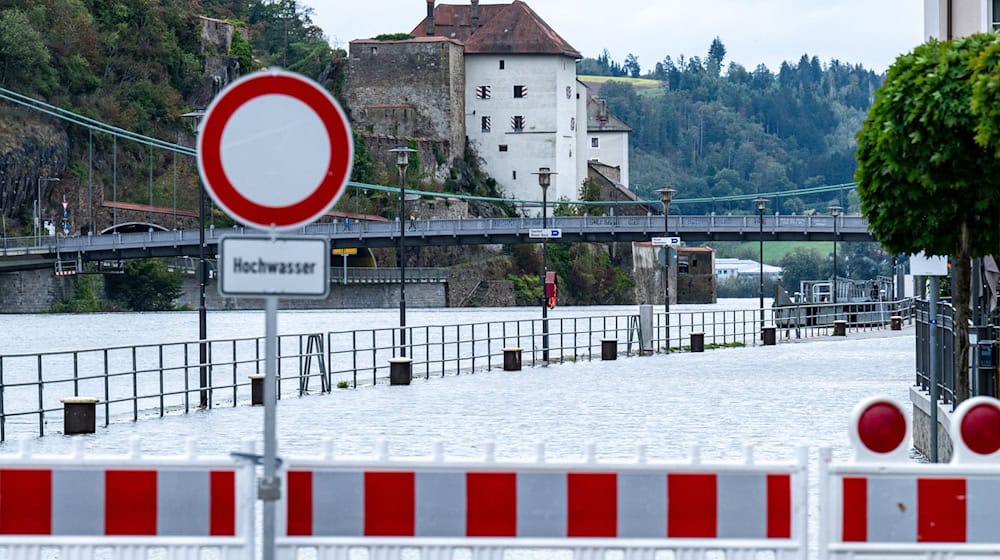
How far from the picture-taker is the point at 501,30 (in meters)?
120

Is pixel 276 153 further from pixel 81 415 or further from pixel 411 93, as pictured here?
pixel 411 93

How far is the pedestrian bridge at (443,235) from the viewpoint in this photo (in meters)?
80.9

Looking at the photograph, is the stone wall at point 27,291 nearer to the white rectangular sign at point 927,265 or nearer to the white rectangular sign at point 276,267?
the white rectangular sign at point 927,265

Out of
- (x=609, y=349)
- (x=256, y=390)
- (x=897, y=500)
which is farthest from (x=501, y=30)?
(x=897, y=500)

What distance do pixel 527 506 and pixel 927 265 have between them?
6748 millimetres

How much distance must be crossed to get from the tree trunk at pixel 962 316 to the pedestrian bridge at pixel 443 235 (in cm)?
6641

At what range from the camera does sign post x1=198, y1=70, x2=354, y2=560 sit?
527cm

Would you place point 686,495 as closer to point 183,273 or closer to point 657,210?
point 183,273

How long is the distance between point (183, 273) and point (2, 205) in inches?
402

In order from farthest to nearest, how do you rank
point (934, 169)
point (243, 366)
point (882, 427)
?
point (243, 366), point (934, 169), point (882, 427)

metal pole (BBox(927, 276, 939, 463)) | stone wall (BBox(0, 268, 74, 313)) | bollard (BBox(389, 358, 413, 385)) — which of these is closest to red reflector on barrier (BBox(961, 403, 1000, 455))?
metal pole (BBox(927, 276, 939, 463))

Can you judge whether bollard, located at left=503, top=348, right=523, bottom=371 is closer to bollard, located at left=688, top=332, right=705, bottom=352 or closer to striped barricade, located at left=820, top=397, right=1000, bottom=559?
bollard, located at left=688, top=332, right=705, bottom=352

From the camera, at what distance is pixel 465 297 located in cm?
10462

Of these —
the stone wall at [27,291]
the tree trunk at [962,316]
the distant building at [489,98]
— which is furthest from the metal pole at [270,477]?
A: the distant building at [489,98]
